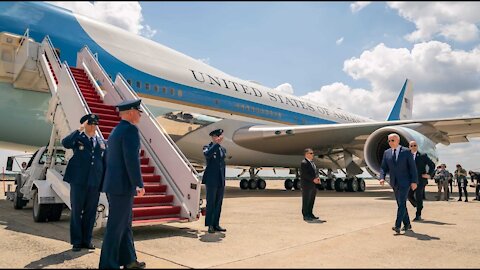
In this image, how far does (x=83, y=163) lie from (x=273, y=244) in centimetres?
224

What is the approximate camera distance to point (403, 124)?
9.86 metres

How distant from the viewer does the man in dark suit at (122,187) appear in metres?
2.85

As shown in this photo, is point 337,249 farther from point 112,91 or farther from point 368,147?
point 368,147

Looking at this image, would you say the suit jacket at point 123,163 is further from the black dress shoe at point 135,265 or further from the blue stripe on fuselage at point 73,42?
the blue stripe on fuselage at point 73,42

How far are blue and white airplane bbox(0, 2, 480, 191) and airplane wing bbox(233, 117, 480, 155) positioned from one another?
0.03m

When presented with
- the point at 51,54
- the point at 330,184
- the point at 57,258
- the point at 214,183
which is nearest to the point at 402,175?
the point at 214,183

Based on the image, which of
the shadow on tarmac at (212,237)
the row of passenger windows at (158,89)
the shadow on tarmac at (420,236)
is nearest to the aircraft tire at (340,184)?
the row of passenger windows at (158,89)

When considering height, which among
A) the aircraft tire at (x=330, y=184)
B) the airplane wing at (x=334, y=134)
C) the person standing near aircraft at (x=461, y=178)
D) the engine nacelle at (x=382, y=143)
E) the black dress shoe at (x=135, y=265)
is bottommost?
the black dress shoe at (x=135, y=265)

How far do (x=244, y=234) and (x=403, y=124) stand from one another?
23.4 feet

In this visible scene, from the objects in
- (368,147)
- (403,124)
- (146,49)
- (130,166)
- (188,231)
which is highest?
(146,49)

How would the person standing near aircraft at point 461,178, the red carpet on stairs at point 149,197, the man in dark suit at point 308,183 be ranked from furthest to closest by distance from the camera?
the person standing near aircraft at point 461,178 → the man in dark suit at point 308,183 → the red carpet on stairs at point 149,197

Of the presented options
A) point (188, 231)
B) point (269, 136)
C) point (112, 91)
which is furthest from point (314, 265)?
point (269, 136)

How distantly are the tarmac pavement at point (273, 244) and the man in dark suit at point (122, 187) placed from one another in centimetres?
30

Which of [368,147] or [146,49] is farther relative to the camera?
[146,49]
